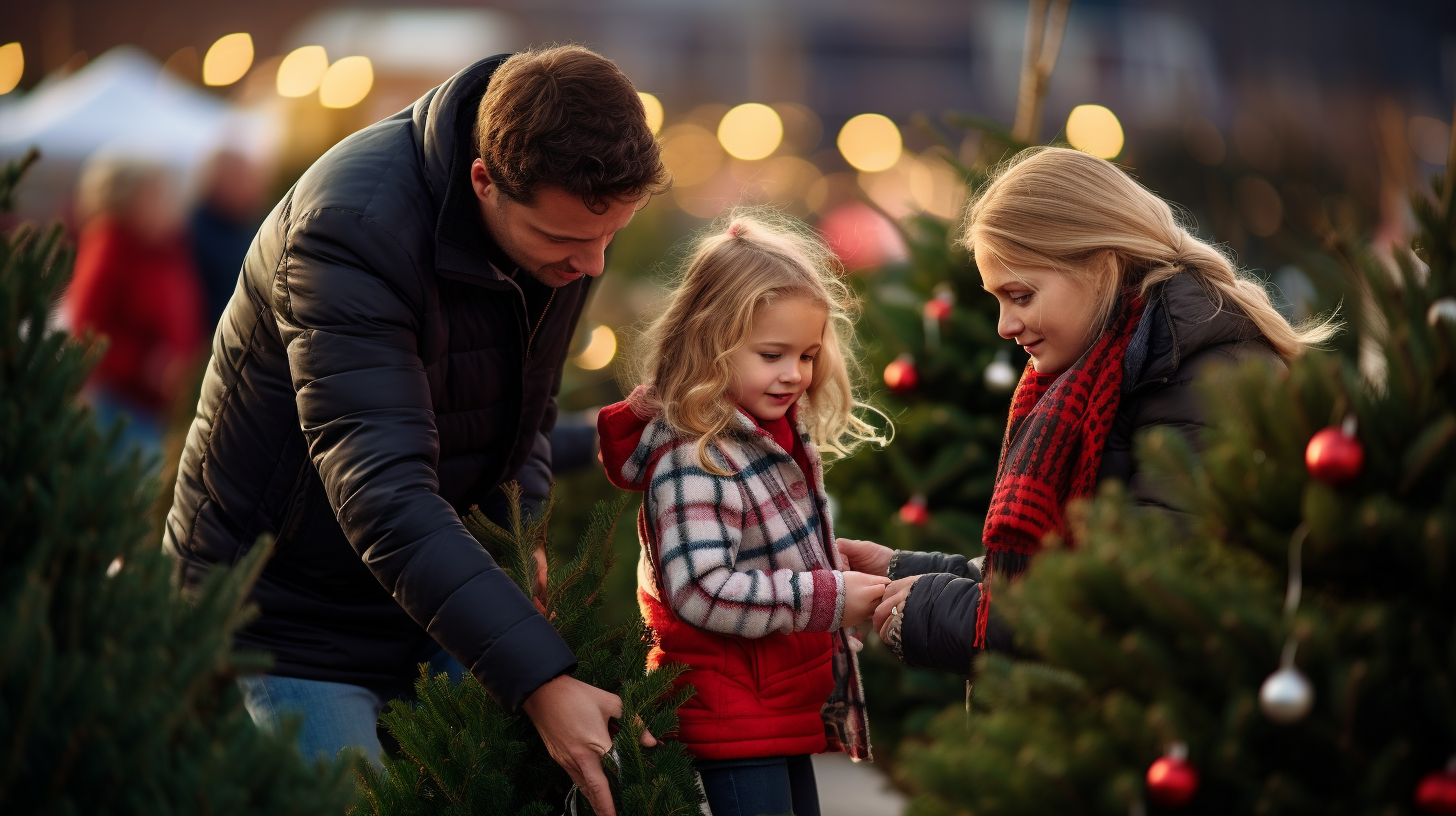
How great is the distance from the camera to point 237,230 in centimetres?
766

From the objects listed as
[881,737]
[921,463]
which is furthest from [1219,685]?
[881,737]

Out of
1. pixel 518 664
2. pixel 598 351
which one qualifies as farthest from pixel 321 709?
pixel 598 351

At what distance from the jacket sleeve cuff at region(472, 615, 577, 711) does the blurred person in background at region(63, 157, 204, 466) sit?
16.9ft

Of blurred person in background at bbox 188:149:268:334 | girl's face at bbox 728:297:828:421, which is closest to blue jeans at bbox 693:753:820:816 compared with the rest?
girl's face at bbox 728:297:828:421

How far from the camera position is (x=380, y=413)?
2.37m

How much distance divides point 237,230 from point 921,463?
4902 mm

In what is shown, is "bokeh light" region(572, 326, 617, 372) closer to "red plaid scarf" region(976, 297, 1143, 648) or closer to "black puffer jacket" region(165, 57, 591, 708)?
"black puffer jacket" region(165, 57, 591, 708)

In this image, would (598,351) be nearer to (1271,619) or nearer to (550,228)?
(550,228)

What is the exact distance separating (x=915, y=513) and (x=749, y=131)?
61.0 feet

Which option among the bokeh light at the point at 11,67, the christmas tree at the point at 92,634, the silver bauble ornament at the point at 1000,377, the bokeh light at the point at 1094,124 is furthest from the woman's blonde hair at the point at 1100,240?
the bokeh light at the point at 11,67

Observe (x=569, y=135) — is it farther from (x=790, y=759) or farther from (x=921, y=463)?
(x=921, y=463)

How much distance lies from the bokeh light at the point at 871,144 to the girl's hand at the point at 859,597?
21.8m

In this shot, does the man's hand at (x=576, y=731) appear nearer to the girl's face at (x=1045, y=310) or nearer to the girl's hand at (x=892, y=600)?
the girl's hand at (x=892, y=600)

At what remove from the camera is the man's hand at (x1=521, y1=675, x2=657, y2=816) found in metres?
2.27
